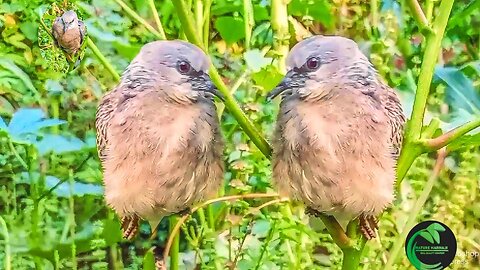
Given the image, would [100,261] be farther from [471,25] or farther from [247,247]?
[471,25]

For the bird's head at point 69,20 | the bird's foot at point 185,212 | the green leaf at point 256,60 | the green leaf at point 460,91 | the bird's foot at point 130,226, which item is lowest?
the bird's foot at point 130,226

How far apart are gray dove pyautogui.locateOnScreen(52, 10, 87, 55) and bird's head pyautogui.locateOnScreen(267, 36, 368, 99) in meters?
0.26

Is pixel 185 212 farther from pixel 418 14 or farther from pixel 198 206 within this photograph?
pixel 418 14

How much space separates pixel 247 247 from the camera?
1016mm

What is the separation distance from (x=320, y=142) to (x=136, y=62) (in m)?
0.24

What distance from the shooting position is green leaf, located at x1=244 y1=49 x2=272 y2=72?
1.00m

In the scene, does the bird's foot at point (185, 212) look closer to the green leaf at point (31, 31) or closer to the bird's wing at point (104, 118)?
the bird's wing at point (104, 118)

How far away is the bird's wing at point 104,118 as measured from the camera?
3.16 feet

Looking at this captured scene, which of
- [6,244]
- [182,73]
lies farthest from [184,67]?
A: [6,244]

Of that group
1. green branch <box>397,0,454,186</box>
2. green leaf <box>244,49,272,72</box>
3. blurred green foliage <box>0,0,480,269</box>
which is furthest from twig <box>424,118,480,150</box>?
green leaf <box>244,49,272,72</box>

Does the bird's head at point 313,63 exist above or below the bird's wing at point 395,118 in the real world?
above

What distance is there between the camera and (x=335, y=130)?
0.92 meters

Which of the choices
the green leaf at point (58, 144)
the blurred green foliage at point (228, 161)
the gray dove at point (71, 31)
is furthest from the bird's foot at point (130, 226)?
the gray dove at point (71, 31)

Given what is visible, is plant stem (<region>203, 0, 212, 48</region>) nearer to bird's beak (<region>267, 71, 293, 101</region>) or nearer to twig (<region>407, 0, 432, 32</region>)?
bird's beak (<region>267, 71, 293, 101</region>)
